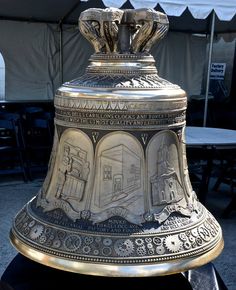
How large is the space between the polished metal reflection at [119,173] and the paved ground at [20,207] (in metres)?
1.89

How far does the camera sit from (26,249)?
3.78ft

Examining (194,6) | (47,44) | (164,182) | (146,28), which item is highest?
(146,28)

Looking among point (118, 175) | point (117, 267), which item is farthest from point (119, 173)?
point (117, 267)

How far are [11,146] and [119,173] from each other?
14.3 ft

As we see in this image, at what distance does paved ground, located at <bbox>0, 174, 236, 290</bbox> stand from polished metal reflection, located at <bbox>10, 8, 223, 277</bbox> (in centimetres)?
189

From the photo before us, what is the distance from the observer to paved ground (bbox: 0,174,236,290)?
3.01m

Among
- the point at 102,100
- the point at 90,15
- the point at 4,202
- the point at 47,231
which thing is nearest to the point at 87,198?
the point at 47,231

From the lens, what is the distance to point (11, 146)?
528 cm

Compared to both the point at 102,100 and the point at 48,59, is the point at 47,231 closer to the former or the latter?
the point at 102,100

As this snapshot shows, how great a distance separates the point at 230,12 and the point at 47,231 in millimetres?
3916

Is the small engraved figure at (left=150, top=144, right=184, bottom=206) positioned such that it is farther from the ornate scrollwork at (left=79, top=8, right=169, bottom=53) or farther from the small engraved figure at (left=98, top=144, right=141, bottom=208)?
the ornate scrollwork at (left=79, top=8, right=169, bottom=53)

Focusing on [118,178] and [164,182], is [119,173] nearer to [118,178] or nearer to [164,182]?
[118,178]

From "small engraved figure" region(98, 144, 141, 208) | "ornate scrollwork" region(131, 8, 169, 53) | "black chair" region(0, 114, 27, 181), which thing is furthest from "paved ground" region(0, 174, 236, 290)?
"ornate scrollwork" region(131, 8, 169, 53)

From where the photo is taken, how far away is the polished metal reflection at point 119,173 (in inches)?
42.4
